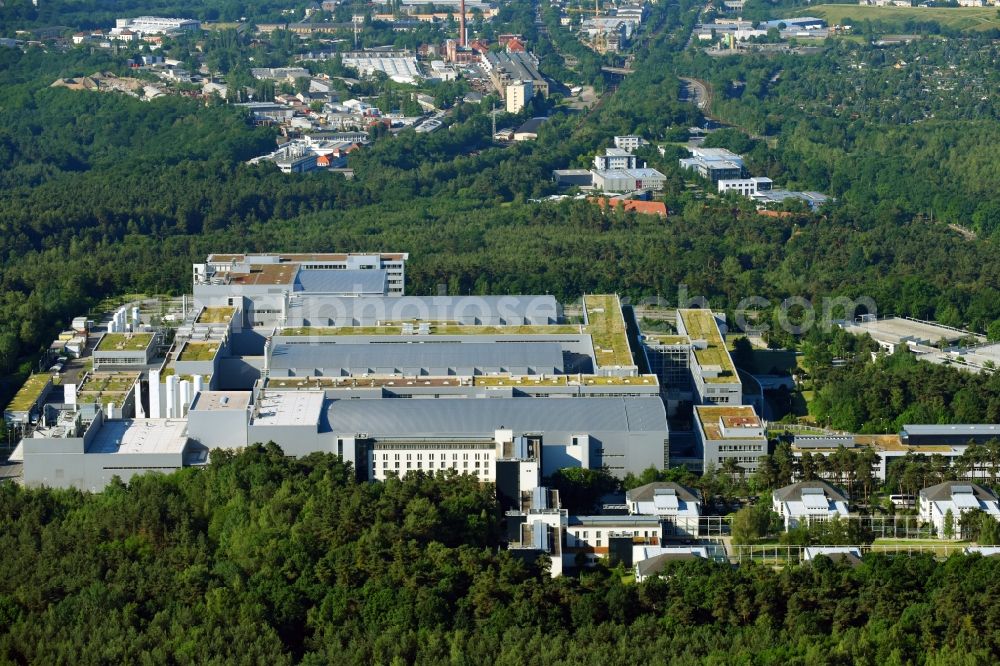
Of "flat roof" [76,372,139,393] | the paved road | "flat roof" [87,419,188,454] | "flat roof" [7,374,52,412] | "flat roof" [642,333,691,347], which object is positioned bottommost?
the paved road

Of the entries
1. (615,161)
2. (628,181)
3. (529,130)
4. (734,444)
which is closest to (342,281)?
(734,444)

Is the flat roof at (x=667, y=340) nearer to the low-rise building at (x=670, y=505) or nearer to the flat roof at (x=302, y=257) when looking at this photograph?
the low-rise building at (x=670, y=505)

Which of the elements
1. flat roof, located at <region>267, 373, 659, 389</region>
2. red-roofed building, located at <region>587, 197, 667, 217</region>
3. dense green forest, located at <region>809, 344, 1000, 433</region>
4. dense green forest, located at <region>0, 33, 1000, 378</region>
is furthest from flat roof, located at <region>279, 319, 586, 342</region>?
red-roofed building, located at <region>587, 197, 667, 217</region>

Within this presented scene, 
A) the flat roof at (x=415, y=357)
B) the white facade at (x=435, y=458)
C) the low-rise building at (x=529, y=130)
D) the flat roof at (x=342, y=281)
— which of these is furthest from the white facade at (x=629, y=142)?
the white facade at (x=435, y=458)

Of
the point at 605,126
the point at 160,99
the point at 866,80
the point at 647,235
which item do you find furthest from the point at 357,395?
the point at 866,80

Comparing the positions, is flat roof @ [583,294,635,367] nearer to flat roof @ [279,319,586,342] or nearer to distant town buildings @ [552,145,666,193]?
flat roof @ [279,319,586,342]

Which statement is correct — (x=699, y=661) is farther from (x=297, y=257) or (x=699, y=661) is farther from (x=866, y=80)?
(x=866, y=80)

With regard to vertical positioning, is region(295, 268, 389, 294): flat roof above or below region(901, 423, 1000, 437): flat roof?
above
